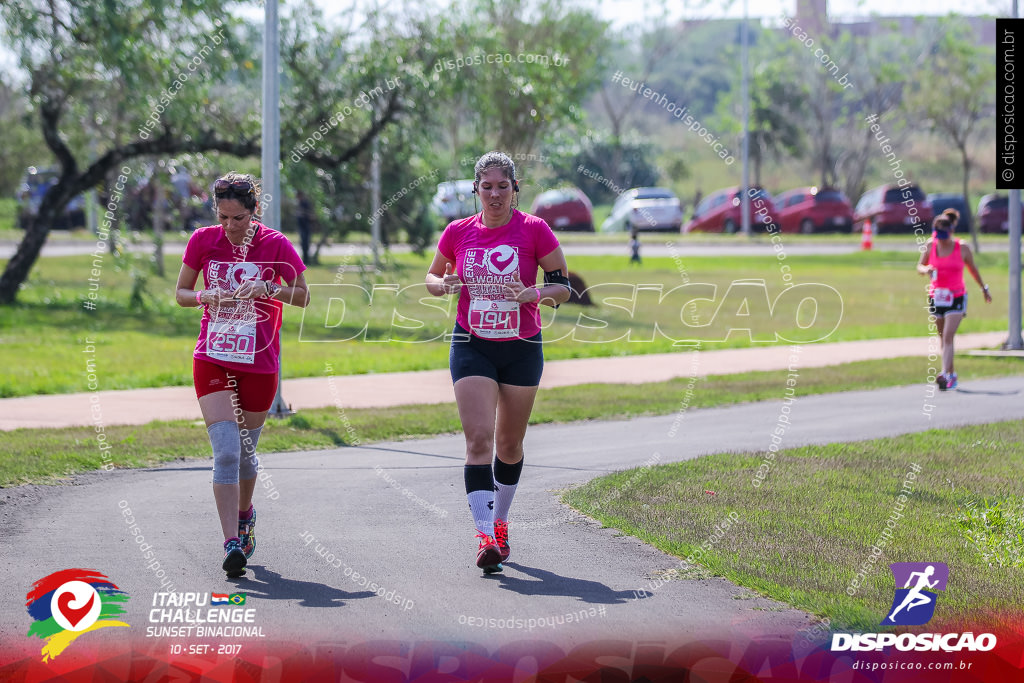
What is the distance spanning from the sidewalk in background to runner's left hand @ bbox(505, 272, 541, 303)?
4.39 m

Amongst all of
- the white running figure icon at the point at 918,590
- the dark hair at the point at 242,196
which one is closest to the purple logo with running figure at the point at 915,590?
the white running figure icon at the point at 918,590

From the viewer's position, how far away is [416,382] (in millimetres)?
13203

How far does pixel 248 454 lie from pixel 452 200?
50.1ft

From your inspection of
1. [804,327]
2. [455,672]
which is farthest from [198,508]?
[804,327]

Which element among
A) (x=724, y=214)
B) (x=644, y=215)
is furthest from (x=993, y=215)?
(x=644, y=215)

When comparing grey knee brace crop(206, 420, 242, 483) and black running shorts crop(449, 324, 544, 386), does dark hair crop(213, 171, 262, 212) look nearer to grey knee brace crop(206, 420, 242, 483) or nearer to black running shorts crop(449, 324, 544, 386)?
grey knee brace crop(206, 420, 242, 483)

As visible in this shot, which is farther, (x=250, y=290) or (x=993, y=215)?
(x=993, y=215)

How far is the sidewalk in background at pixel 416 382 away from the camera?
1070 cm

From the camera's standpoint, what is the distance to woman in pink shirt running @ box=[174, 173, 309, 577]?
5.71 m

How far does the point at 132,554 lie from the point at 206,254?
1.60m

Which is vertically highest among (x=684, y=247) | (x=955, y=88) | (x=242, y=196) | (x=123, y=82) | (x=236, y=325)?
(x=955, y=88)

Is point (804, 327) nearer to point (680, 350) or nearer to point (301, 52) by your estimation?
point (680, 350)

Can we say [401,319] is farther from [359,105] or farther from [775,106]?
[775,106]

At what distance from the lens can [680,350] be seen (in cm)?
1688
